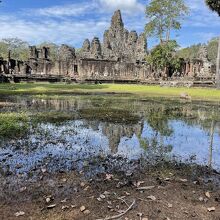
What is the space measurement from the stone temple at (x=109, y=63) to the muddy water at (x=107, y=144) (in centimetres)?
3631

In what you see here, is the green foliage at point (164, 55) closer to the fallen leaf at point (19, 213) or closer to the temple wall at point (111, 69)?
the temple wall at point (111, 69)

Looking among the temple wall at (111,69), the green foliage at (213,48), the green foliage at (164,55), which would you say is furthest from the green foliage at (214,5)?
the green foliage at (213,48)

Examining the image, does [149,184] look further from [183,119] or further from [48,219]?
[183,119]

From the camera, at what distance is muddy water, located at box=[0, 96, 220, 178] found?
29.6 ft

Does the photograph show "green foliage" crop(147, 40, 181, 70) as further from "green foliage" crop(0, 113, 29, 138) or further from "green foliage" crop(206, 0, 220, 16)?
"green foliage" crop(0, 113, 29, 138)

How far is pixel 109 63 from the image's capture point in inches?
2559

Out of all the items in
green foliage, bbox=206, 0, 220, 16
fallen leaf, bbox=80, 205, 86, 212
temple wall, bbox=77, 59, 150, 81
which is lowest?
fallen leaf, bbox=80, 205, 86, 212

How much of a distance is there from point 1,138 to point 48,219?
639cm

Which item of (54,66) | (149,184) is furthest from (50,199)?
(54,66)

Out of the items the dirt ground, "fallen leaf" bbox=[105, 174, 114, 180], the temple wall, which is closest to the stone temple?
the temple wall

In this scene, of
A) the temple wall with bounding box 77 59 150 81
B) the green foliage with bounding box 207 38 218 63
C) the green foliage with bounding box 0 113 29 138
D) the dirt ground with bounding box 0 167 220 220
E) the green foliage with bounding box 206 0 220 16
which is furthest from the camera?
the green foliage with bounding box 207 38 218 63

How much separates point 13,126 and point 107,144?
4.17m

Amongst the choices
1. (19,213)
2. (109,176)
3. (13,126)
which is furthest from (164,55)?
(19,213)

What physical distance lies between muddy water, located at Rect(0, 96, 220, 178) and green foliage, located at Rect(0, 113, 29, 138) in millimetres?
365
